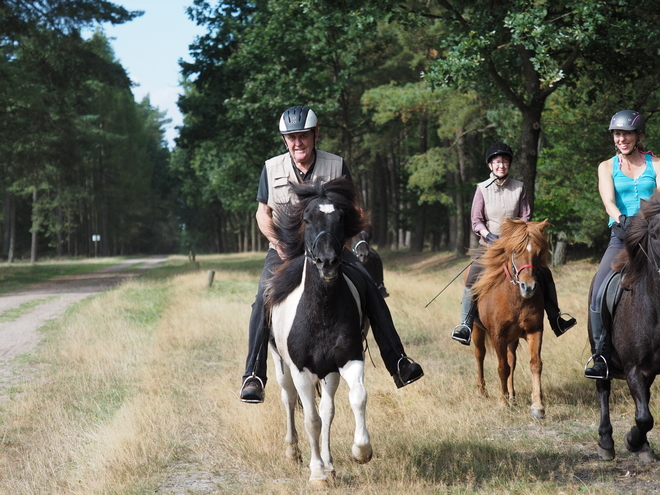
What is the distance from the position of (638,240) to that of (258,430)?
Answer: 3.66 meters

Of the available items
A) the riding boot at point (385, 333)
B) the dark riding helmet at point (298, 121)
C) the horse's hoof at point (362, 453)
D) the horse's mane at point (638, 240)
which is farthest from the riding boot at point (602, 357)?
the dark riding helmet at point (298, 121)

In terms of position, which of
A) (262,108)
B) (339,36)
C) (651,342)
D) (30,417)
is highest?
(339,36)

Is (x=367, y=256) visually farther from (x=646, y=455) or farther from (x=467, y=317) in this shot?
(x=646, y=455)

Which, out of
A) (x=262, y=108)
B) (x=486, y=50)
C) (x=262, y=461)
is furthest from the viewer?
Answer: (x=262, y=108)

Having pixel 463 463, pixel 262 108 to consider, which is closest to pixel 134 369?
pixel 463 463

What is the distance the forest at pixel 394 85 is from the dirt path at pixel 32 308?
5.17 m

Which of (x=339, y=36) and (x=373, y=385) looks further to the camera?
(x=339, y=36)

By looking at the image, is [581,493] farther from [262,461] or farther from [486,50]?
[486,50]

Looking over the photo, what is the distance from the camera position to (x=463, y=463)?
617cm

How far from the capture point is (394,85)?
99.8 ft

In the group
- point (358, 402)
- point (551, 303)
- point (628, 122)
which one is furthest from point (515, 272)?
point (358, 402)

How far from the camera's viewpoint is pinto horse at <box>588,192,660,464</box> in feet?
18.8

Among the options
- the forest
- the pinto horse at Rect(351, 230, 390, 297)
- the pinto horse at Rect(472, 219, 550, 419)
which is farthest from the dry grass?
the forest

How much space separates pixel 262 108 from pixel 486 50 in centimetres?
1653
